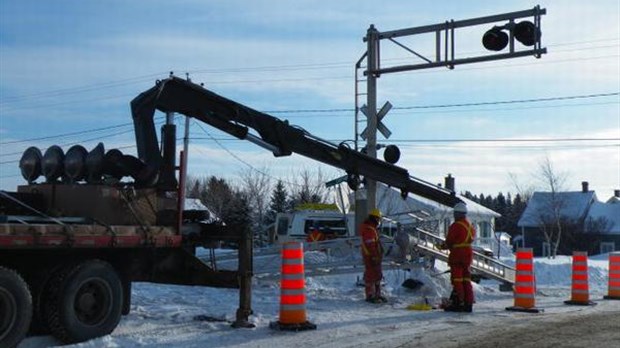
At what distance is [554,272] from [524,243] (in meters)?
53.8

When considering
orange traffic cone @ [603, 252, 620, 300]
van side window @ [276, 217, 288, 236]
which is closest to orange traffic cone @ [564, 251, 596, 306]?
orange traffic cone @ [603, 252, 620, 300]

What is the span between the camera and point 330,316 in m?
11.7

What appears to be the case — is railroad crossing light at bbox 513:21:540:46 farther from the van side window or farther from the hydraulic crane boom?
the van side window

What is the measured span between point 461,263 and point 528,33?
6.78 m

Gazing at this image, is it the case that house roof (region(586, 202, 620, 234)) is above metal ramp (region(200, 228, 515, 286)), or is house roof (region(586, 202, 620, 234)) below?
above

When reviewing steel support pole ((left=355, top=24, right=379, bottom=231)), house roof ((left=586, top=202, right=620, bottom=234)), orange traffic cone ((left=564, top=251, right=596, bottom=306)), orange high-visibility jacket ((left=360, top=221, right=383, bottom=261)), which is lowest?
orange traffic cone ((left=564, top=251, right=596, bottom=306))

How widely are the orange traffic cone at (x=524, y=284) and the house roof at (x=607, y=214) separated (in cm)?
6008

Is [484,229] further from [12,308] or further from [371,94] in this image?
[12,308]

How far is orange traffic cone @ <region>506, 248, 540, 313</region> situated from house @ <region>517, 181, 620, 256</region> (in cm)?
4892

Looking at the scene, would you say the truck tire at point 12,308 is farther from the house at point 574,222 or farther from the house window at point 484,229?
the house at point 574,222

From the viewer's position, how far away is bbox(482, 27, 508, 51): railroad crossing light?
17.2 metres

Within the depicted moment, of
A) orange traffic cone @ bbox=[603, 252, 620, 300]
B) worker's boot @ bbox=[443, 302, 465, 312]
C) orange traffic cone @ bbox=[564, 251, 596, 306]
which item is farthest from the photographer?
orange traffic cone @ bbox=[603, 252, 620, 300]

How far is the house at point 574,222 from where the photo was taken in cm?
6675

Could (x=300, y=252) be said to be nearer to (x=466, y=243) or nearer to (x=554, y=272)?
(x=466, y=243)
